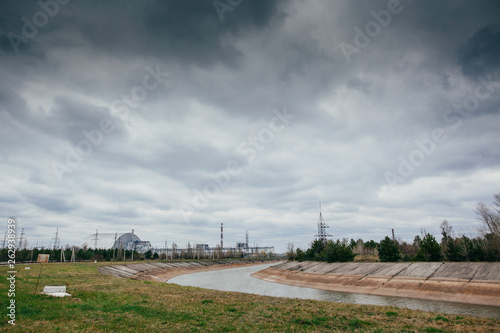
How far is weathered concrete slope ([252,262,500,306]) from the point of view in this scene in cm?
3661

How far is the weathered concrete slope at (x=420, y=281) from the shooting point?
3661cm

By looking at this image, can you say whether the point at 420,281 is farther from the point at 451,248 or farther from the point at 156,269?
the point at 156,269

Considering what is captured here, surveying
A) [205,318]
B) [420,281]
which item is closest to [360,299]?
[420,281]

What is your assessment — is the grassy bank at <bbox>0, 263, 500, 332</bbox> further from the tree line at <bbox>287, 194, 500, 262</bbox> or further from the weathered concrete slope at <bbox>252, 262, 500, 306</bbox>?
the tree line at <bbox>287, 194, 500, 262</bbox>

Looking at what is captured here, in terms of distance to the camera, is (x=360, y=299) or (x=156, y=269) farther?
(x=156, y=269)

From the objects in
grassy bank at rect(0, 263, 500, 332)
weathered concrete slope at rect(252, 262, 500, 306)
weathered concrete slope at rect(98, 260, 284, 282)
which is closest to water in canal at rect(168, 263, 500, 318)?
weathered concrete slope at rect(252, 262, 500, 306)

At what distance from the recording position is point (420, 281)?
4494 centimetres

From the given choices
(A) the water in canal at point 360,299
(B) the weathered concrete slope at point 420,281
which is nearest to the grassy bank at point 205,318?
(A) the water in canal at point 360,299

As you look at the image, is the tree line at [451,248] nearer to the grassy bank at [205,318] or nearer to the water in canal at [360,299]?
the water in canal at [360,299]

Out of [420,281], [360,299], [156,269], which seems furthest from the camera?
[156,269]

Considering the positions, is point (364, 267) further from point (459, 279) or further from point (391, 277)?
point (459, 279)

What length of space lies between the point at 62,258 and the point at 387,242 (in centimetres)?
12676

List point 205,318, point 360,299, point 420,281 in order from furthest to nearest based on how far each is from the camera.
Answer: point 420,281 → point 360,299 → point 205,318

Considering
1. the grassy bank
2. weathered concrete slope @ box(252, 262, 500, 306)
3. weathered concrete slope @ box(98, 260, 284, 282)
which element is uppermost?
the grassy bank
